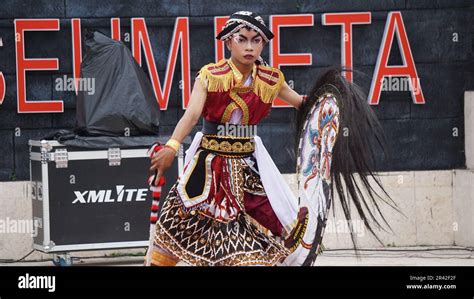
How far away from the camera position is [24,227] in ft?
37.1

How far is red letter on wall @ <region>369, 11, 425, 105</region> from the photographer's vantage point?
11.8 metres

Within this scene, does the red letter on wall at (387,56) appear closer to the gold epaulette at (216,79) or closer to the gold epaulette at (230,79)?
the gold epaulette at (230,79)

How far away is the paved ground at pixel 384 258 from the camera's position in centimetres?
1102

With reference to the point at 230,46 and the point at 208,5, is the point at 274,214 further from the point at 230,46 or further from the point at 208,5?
the point at 208,5

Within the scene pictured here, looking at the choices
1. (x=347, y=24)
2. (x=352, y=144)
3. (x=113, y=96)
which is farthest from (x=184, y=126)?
(x=347, y=24)

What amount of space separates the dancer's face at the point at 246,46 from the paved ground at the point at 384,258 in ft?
12.7

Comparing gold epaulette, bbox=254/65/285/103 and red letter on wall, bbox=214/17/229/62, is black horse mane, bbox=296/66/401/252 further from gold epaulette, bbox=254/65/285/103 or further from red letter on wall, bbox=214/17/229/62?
red letter on wall, bbox=214/17/229/62

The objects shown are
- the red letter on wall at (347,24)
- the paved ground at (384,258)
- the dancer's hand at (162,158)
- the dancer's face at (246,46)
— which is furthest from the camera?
the red letter on wall at (347,24)

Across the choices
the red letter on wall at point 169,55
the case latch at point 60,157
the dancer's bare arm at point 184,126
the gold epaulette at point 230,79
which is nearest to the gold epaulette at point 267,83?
the gold epaulette at point 230,79

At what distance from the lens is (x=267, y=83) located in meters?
7.57

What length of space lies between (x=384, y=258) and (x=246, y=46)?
4414mm

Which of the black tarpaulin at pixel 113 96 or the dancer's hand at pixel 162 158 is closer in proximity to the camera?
the dancer's hand at pixel 162 158

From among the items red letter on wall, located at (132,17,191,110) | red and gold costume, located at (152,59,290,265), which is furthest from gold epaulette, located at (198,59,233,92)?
red letter on wall, located at (132,17,191,110)

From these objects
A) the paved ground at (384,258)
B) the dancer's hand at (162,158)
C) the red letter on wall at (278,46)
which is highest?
the red letter on wall at (278,46)
